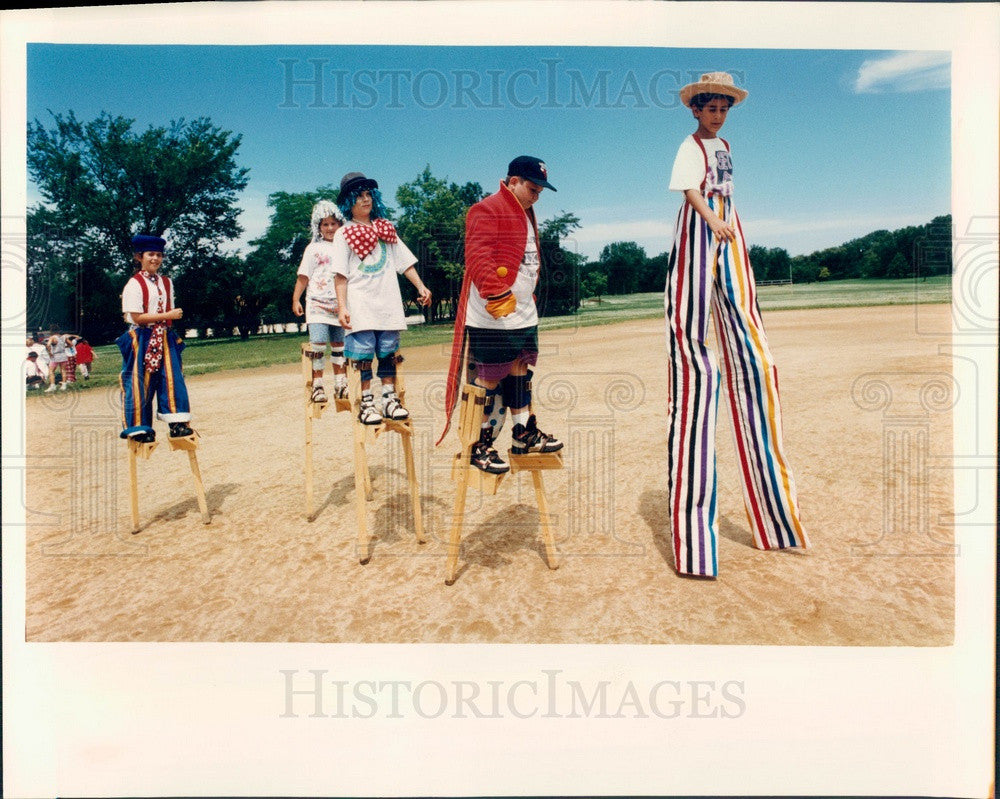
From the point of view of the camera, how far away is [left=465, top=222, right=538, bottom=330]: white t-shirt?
361cm

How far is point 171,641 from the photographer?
357 cm

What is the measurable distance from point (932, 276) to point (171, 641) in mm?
5216

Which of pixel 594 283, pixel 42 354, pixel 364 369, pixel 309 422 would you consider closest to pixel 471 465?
pixel 364 369

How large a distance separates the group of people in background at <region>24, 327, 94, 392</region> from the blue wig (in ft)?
6.79

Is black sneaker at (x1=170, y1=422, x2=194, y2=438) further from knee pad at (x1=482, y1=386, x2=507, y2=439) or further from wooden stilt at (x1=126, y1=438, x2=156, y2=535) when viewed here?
knee pad at (x1=482, y1=386, x2=507, y2=439)

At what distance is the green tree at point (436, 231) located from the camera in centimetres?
605

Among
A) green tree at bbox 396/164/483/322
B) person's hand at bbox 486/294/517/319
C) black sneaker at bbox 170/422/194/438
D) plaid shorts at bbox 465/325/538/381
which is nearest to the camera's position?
person's hand at bbox 486/294/517/319

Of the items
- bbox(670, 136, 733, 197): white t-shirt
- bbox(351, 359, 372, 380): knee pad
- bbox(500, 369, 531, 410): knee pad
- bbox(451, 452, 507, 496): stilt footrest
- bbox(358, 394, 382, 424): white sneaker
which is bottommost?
bbox(451, 452, 507, 496): stilt footrest

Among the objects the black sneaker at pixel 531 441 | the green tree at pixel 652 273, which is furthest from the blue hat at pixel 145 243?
the green tree at pixel 652 273

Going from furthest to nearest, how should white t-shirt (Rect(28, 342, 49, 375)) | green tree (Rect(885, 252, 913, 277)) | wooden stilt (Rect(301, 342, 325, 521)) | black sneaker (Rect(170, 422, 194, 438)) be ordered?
1. green tree (Rect(885, 252, 913, 277))
2. wooden stilt (Rect(301, 342, 325, 521))
3. black sneaker (Rect(170, 422, 194, 438))
4. white t-shirt (Rect(28, 342, 49, 375))

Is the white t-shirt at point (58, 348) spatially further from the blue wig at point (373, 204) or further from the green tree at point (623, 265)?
the green tree at point (623, 265)

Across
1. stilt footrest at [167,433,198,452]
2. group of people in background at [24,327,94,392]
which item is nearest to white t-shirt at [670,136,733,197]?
stilt footrest at [167,433,198,452]

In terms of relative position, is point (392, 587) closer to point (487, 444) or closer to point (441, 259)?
point (487, 444)

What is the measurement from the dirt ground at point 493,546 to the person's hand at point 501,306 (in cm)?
158
